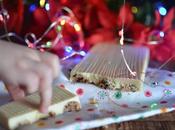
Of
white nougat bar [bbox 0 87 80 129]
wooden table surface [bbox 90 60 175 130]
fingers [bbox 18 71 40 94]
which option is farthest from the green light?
fingers [bbox 18 71 40 94]

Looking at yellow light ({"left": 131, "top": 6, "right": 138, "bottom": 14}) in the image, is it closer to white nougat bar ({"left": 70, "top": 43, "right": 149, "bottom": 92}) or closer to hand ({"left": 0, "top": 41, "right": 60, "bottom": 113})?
white nougat bar ({"left": 70, "top": 43, "right": 149, "bottom": 92})

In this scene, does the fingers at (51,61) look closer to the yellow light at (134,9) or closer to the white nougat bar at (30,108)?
the white nougat bar at (30,108)

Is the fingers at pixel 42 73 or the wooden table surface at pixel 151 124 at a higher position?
the fingers at pixel 42 73

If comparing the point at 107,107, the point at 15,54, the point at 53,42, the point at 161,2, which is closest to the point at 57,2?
the point at 53,42

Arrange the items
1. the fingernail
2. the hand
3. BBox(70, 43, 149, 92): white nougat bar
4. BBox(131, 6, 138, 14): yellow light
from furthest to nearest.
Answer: BBox(131, 6, 138, 14): yellow light, BBox(70, 43, 149, 92): white nougat bar, the fingernail, the hand

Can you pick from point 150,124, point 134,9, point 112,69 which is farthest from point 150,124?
point 134,9

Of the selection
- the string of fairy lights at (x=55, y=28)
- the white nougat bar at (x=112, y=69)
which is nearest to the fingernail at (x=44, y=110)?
the white nougat bar at (x=112, y=69)

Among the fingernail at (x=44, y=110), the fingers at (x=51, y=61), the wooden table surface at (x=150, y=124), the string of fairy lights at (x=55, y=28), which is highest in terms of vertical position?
the string of fairy lights at (x=55, y=28)
